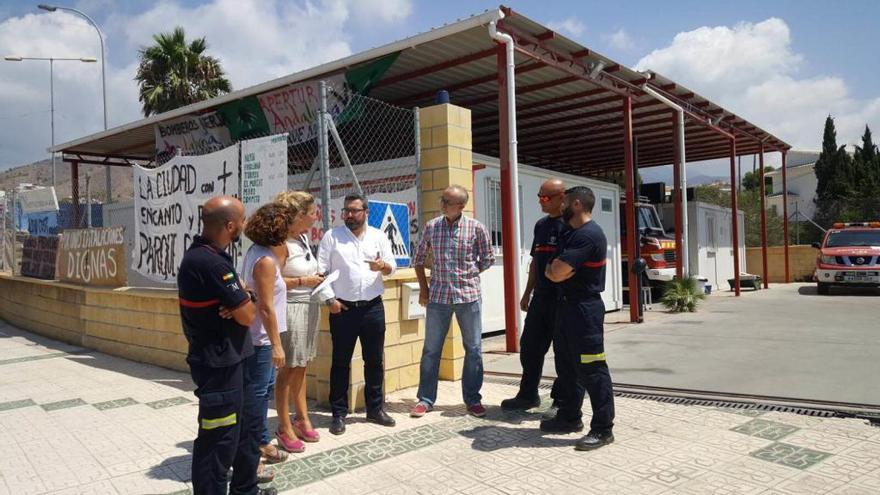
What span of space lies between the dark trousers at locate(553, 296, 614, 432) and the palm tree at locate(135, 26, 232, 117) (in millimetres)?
18637

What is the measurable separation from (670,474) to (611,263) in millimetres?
8343

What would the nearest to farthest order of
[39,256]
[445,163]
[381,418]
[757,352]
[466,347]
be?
[381,418]
[466,347]
[445,163]
[757,352]
[39,256]

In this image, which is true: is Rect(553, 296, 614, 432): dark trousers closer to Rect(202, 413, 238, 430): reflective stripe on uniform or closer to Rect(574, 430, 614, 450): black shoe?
Rect(574, 430, 614, 450): black shoe

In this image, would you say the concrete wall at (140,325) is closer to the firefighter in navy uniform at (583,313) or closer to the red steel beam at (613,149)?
the firefighter in navy uniform at (583,313)

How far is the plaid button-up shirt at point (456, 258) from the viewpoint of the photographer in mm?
4812

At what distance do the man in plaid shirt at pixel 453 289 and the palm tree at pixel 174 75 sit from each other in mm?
17531

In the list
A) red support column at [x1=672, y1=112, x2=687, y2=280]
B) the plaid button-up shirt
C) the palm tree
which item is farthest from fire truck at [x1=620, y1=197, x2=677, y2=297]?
the palm tree

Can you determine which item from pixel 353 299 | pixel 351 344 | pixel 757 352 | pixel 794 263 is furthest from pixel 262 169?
pixel 794 263

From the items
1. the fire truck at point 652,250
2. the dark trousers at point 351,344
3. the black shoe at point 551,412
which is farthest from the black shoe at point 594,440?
the fire truck at point 652,250

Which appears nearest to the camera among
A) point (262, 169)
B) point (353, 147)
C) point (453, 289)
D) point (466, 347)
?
point (453, 289)

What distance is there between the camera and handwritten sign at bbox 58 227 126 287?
26.2 feet

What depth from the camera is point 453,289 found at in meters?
4.80

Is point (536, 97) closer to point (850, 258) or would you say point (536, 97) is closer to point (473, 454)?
point (473, 454)

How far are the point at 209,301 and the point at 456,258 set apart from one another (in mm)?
2326
